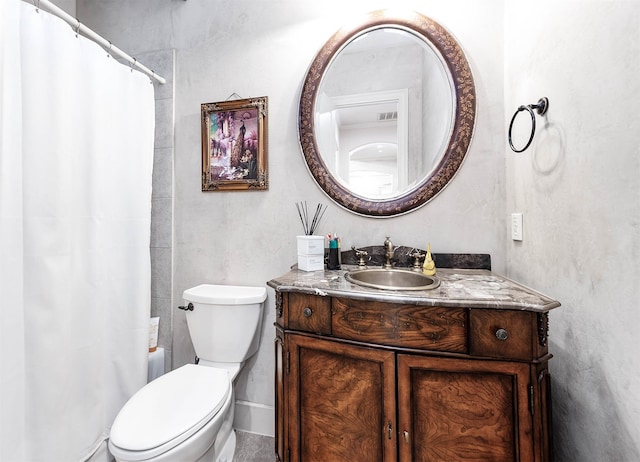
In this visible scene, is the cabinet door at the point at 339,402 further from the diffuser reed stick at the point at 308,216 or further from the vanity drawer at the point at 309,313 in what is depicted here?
the diffuser reed stick at the point at 308,216

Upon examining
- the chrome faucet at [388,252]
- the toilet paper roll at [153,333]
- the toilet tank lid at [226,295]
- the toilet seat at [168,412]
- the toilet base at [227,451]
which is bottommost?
the toilet base at [227,451]

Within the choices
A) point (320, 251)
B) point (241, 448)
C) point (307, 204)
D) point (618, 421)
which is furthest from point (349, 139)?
point (241, 448)

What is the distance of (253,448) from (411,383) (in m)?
1.09

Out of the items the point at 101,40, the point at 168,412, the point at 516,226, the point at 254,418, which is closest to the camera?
the point at 168,412

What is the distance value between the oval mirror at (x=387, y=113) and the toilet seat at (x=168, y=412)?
101cm

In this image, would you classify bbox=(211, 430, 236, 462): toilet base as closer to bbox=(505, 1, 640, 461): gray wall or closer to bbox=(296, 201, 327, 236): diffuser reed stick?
bbox=(296, 201, 327, 236): diffuser reed stick

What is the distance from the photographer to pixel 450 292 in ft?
2.89

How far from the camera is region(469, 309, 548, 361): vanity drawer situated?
77cm

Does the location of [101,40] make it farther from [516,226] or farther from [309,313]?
[516,226]

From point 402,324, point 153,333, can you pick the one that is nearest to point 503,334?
point 402,324

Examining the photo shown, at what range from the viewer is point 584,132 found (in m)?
0.80

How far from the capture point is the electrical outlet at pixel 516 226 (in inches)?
45.4

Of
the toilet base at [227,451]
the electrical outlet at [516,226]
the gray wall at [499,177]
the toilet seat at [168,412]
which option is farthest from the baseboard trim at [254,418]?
the electrical outlet at [516,226]

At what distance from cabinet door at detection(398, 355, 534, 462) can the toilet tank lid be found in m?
0.80
